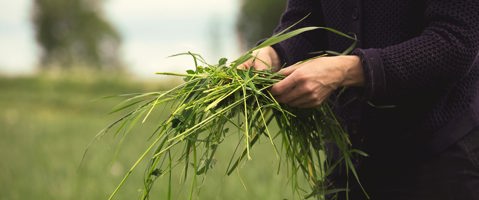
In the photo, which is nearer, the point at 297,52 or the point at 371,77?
the point at 371,77

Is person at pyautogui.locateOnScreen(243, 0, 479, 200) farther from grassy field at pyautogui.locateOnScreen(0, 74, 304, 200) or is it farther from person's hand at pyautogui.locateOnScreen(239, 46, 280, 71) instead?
grassy field at pyautogui.locateOnScreen(0, 74, 304, 200)

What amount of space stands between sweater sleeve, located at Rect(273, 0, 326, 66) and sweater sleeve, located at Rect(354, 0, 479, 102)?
0.42m

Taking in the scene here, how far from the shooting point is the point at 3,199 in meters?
4.78

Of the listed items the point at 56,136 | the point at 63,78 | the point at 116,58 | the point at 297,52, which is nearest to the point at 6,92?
the point at 63,78

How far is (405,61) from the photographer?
6.59 ft

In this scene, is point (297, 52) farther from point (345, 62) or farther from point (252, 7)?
point (252, 7)

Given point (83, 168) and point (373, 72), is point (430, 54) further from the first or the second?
point (83, 168)

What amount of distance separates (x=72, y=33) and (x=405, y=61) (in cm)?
5898

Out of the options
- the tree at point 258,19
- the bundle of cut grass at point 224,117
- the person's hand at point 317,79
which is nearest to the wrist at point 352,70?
the person's hand at point 317,79

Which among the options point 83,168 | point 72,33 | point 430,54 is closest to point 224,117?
point 430,54

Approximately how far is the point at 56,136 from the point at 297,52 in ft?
23.1

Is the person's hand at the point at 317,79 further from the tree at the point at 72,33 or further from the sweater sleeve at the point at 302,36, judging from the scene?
the tree at the point at 72,33

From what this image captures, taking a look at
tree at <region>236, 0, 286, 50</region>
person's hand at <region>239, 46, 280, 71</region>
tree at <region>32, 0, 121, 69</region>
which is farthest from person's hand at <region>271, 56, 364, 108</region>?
tree at <region>32, 0, 121, 69</region>

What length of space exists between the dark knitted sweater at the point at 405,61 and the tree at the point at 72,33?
54986 mm
